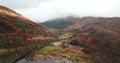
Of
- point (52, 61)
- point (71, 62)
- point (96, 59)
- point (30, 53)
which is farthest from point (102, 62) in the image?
point (30, 53)

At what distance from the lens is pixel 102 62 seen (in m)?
190

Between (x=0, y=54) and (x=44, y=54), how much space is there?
39.2m

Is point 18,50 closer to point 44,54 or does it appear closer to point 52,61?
point 44,54

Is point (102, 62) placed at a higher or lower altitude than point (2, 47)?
lower

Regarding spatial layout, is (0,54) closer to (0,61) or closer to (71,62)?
(0,61)

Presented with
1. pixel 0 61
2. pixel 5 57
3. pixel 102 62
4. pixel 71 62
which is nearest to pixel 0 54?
pixel 5 57

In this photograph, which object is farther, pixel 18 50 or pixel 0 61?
pixel 18 50

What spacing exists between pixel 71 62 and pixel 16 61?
39269 millimetres

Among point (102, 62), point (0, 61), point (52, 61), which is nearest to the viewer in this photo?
point (0, 61)

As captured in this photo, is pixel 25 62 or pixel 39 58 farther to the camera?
pixel 39 58

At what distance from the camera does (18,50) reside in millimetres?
196500

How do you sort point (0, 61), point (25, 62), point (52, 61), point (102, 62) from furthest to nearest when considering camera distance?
point (102, 62) → point (52, 61) → point (25, 62) → point (0, 61)

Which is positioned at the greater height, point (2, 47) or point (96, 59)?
point (2, 47)

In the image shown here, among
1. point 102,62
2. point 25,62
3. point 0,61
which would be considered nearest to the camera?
point 0,61
